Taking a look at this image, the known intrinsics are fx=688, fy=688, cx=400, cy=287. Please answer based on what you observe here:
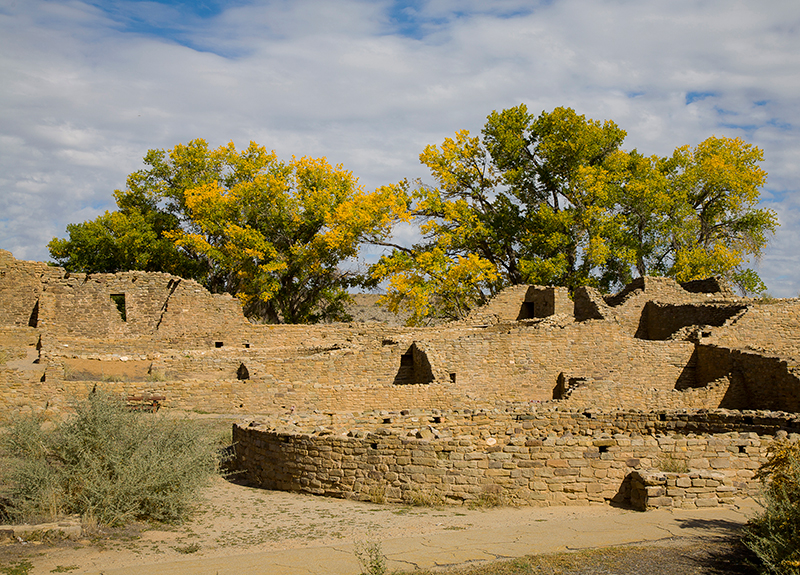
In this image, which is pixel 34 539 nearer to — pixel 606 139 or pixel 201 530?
pixel 201 530

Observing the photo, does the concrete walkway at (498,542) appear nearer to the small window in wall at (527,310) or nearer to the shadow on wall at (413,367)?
the shadow on wall at (413,367)

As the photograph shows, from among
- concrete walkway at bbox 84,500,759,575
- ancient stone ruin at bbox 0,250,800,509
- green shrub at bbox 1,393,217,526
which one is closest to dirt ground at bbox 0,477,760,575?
concrete walkway at bbox 84,500,759,575

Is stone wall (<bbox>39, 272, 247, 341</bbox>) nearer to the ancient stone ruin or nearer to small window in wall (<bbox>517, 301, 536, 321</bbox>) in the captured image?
the ancient stone ruin

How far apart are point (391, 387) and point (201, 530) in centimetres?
826

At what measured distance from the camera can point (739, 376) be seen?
16453 mm

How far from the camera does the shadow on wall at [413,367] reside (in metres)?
17.6

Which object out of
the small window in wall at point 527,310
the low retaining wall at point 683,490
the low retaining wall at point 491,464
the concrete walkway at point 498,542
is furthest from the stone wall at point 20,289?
the low retaining wall at point 683,490

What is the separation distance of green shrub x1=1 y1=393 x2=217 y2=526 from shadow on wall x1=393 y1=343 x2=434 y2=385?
865cm

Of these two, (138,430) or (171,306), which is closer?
(138,430)

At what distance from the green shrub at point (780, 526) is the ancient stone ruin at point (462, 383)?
1516 millimetres

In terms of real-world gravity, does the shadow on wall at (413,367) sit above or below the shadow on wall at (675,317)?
below

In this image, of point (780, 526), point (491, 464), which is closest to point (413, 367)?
point (491, 464)

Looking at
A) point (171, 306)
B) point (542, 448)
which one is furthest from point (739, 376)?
point (171, 306)

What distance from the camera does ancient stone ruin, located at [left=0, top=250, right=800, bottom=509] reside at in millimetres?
9211
